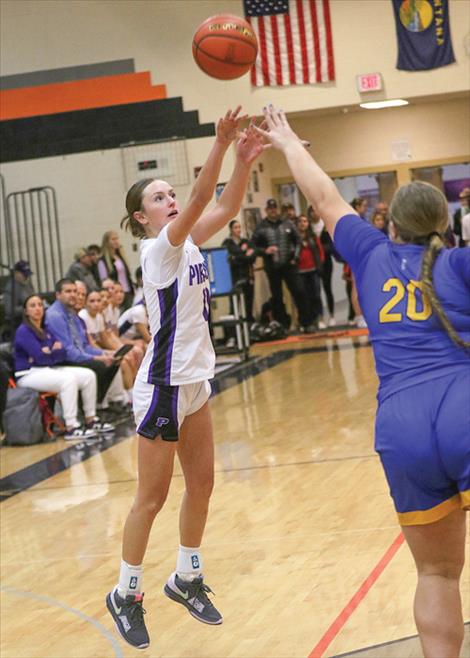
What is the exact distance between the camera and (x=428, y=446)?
2916 mm

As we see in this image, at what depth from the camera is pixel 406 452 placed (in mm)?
2949

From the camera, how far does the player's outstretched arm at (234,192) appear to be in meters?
4.10

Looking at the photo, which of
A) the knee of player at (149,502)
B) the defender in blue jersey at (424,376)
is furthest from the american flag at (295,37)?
the defender in blue jersey at (424,376)

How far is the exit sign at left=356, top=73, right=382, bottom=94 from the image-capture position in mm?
16984

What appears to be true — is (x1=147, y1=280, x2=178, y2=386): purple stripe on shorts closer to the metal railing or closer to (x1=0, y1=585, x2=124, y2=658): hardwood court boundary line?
(x1=0, y1=585, x2=124, y2=658): hardwood court boundary line

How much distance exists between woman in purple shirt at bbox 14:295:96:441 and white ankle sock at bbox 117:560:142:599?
5.75 m

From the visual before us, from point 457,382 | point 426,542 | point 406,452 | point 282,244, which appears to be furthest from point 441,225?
point 282,244

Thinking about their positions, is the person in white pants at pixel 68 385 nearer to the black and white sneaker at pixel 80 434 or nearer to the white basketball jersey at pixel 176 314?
the black and white sneaker at pixel 80 434

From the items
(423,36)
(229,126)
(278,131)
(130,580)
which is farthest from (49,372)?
(423,36)

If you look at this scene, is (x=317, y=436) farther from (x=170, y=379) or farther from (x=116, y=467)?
(x=170, y=379)

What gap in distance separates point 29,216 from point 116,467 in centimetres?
927

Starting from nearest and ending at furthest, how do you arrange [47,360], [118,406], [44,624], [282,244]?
[44,624]
[47,360]
[118,406]
[282,244]

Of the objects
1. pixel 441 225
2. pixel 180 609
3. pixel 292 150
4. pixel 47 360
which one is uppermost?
pixel 292 150

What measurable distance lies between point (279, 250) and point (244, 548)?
1142 cm
